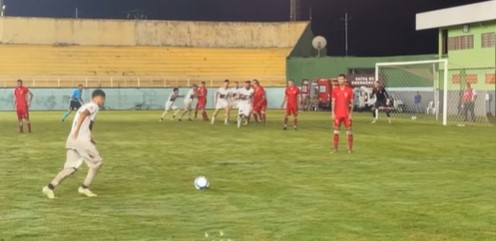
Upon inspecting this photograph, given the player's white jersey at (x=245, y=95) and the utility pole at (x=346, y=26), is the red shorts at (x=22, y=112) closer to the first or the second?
the player's white jersey at (x=245, y=95)

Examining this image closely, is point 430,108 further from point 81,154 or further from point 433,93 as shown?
point 81,154

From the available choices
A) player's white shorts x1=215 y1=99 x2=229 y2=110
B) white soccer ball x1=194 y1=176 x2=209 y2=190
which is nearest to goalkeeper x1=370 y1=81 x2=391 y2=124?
player's white shorts x1=215 y1=99 x2=229 y2=110

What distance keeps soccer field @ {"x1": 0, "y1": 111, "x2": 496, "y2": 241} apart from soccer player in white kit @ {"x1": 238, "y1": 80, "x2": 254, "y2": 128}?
8935 mm

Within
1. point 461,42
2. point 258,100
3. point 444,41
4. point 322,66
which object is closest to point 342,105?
point 258,100

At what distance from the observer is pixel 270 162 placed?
1761 centimetres

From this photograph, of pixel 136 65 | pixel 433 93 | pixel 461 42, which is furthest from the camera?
pixel 136 65

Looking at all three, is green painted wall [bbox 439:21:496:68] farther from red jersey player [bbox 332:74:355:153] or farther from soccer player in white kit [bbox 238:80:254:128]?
red jersey player [bbox 332:74:355:153]

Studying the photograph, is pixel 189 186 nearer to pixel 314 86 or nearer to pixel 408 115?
pixel 408 115

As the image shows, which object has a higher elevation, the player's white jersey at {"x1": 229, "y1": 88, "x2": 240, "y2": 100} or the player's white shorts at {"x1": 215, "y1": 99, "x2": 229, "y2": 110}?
the player's white jersey at {"x1": 229, "y1": 88, "x2": 240, "y2": 100}

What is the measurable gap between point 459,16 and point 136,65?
104 feet

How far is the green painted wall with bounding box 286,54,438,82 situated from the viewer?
2491 inches

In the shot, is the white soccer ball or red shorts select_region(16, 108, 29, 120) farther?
red shorts select_region(16, 108, 29, 120)

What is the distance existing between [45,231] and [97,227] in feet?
2.15

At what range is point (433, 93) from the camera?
152ft
